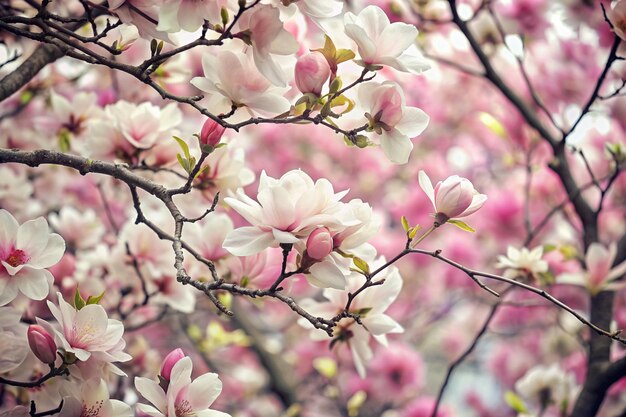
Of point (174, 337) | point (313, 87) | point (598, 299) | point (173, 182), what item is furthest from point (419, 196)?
point (313, 87)

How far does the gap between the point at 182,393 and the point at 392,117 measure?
40cm

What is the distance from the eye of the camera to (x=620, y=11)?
2.71 feet

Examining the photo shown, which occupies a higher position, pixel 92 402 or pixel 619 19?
pixel 619 19

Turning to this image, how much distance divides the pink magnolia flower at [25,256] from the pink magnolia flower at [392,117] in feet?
1.32

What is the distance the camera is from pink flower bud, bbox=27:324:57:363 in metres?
0.69

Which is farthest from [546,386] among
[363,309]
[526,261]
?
[363,309]

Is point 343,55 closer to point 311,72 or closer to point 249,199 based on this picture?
point 311,72

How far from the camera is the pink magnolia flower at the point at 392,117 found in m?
0.71

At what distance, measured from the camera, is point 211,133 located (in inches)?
28.9

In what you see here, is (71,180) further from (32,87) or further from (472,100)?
(472,100)

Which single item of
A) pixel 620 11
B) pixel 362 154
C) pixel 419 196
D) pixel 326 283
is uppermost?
pixel 362 154

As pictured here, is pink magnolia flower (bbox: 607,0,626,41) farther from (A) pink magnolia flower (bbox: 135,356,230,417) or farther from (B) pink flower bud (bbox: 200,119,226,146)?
(A) pink magnolia flower (bbox: 135,356,230,417)

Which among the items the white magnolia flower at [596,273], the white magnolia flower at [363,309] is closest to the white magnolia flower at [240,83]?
the white magnolia flower at [363,309]

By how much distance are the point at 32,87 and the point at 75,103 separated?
0.81ft
